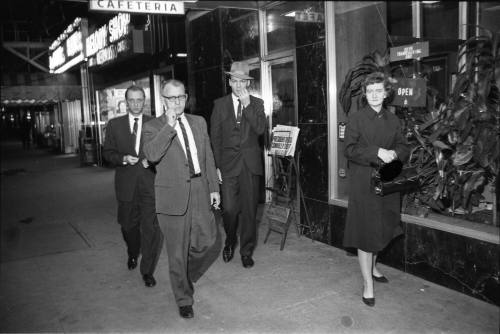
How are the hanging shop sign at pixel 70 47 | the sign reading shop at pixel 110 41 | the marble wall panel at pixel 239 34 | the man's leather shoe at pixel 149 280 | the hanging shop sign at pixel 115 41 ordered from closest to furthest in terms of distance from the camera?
the man's leather shoe at pixel 149 280 → the marble wall panel at pixel 239 34 → the hanging shop sign at pixel 115 41 → the sign reading shop at pixel 110 41 → the hanging shop sign at pixel 70 47

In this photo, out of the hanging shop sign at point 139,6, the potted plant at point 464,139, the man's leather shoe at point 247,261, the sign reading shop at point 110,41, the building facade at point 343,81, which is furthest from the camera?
the sign reading shop at point 110,41

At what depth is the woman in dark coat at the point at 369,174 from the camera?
3.69 m

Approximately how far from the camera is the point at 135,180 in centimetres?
453

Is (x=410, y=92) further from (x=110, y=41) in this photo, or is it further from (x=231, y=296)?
(x=110, y=41)

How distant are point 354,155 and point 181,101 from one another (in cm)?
146

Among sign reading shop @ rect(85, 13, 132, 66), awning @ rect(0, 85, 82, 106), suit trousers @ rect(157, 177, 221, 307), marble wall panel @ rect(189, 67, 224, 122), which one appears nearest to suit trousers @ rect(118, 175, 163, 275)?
suit trousers @ rect(157, 177, 221, 307)

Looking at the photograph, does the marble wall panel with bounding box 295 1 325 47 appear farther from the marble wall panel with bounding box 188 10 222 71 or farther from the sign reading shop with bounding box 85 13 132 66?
the sign reading shop with bounding box 85 13 132 66

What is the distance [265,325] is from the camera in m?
3.54

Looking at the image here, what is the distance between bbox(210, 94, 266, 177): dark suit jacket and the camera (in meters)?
4.89

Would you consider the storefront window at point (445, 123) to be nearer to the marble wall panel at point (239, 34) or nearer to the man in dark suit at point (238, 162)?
the man in dark suit at point (238, 162)

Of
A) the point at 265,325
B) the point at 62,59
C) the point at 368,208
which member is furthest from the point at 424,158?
the point at 62,59

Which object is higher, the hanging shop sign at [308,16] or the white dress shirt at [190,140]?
the hanging shop sign at [308,16]

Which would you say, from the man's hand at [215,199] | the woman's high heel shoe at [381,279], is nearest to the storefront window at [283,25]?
the man's hand at [215,199]

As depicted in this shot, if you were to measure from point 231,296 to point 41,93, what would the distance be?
21707 millimetres
